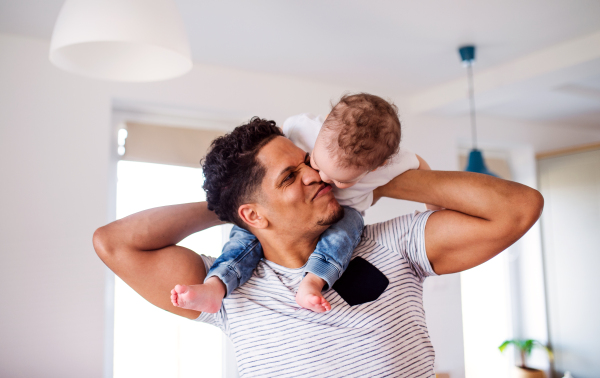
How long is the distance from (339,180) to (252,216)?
0.27 metres

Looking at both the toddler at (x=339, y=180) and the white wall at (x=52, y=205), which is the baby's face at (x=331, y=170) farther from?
the white wall at (x=52, y=205)

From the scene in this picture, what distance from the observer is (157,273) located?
4.05ft

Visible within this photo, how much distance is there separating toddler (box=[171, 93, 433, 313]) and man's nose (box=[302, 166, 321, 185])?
2 cm

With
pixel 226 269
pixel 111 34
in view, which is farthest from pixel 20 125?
pixel 226 269

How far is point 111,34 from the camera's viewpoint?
1.28 m

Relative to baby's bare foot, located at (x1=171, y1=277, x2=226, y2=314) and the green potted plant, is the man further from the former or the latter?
the green potted plant

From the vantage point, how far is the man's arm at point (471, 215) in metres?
1.11

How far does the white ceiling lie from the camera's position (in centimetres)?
238

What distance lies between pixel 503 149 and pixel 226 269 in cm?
423

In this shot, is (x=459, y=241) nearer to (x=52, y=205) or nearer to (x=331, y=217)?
(x=331, y=217)

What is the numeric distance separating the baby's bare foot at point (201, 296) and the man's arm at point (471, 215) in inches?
20.8

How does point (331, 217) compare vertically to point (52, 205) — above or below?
below

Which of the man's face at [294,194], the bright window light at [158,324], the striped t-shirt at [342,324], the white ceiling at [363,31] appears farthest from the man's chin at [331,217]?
the bright window light at [158,324]

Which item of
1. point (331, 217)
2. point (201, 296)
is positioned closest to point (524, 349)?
point (331, 217)
